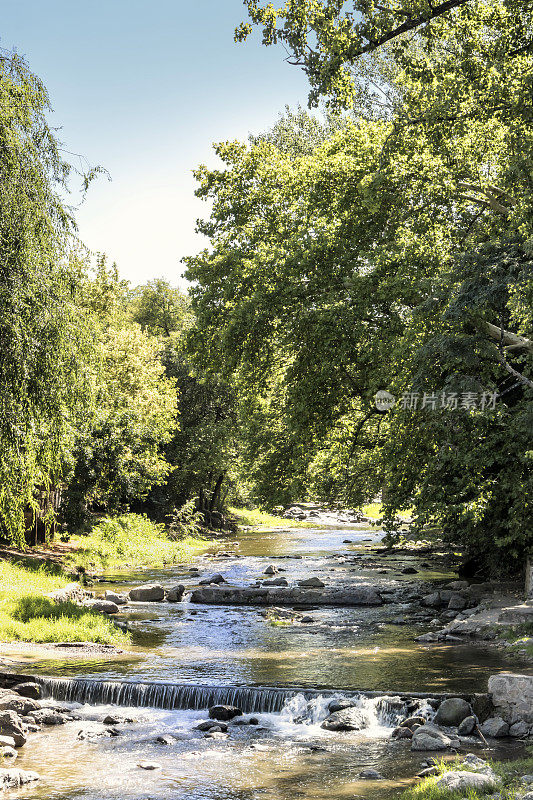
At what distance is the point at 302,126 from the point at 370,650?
1174 inches

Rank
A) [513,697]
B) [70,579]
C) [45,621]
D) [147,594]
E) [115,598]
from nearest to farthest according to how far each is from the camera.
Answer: [513,697] < [45,621] < [115,598] < [147,594] < [70,579]

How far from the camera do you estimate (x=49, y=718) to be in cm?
1105

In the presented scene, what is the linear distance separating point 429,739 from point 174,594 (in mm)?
12466

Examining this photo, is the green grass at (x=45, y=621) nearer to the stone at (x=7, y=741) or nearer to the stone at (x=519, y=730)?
the stone at (x=7, y=741)

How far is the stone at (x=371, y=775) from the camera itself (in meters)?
8.79

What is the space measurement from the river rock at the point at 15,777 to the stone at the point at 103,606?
9405 mm

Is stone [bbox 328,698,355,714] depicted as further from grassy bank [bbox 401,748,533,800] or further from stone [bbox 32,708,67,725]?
stone [bbox 32,708,67,725]

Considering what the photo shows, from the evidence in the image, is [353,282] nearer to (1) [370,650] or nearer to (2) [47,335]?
(1) [370,650]

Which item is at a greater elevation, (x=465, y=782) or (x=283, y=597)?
(x=465, y=782)

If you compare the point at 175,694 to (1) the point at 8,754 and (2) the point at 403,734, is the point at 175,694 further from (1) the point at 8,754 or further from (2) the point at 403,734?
(2) the point at 403,734

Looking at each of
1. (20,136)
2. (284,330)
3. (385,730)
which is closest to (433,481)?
(284,330)

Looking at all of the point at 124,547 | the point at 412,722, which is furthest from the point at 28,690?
the point at 124,547

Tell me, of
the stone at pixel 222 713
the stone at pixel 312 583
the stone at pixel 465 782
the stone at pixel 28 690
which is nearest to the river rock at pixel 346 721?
the stone at pixel 222 713

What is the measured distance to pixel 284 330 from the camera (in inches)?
794
